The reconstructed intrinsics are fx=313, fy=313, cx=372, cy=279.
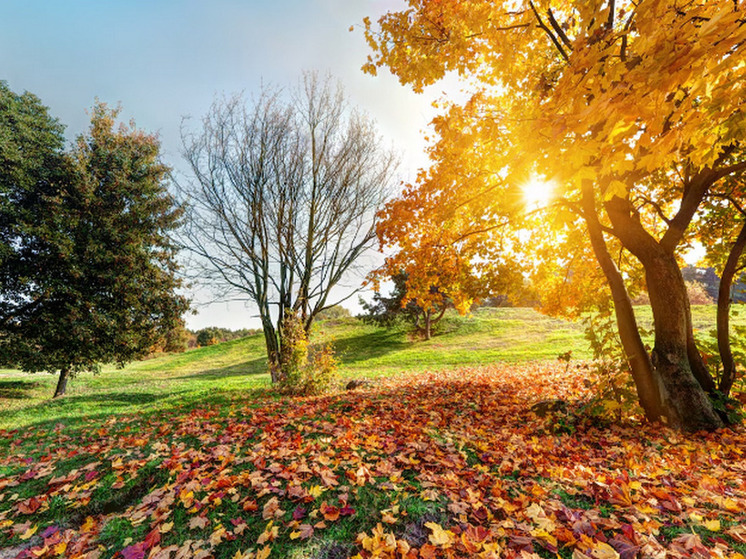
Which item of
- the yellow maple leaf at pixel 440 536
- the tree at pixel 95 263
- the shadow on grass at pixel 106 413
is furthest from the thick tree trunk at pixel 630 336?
the tree at pixel 95 263

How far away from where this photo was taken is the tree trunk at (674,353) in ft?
16.4

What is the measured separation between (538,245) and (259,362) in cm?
2339

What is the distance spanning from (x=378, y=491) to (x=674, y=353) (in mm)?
5454

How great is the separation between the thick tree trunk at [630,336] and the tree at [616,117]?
0.02 meters

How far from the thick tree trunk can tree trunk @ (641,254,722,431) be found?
135mm

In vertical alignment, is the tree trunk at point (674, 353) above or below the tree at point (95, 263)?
below

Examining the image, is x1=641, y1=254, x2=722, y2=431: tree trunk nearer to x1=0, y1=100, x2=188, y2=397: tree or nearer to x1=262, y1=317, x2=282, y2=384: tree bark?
x1=262, y1=317, x2=282, y2=384: tree bark

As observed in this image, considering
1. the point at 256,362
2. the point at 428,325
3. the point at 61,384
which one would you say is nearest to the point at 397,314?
the point at 428,325

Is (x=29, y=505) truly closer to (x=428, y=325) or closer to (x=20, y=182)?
(x=20, y=182)

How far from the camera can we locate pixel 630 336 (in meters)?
5.55

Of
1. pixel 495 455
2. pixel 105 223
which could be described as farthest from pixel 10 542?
pixel 105 223

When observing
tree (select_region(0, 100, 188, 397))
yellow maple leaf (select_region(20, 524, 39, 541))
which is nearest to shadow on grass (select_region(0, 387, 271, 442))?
tree (select_region(0, 100, 188, 397))

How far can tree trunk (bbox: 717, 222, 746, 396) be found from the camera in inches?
221

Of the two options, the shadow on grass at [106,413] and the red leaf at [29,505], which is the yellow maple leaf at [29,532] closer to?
the red leaf at [29,505]
